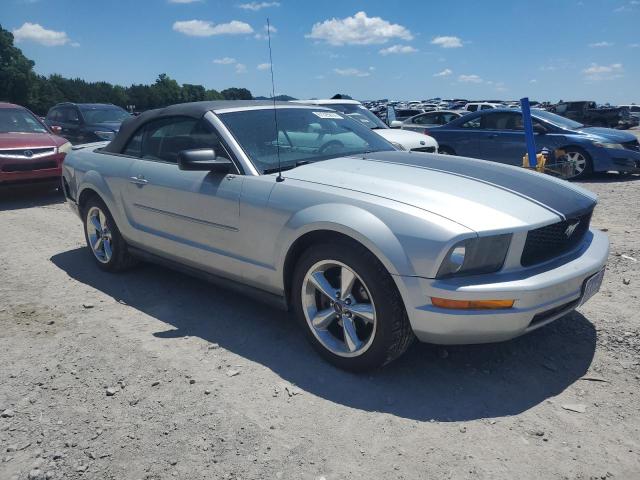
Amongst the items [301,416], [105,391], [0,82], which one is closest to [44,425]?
[105,391]

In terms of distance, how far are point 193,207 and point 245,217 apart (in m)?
0.57

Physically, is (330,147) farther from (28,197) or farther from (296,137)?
(28,197)

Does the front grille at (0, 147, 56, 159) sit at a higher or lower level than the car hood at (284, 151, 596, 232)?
lower

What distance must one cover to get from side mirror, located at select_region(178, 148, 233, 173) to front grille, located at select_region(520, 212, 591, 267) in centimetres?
196

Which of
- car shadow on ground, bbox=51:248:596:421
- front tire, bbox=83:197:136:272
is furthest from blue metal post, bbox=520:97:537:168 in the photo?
front tire, bbox=83:197:136:272

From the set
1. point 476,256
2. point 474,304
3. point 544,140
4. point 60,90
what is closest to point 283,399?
point 474,304

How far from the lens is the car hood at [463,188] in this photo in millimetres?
2705

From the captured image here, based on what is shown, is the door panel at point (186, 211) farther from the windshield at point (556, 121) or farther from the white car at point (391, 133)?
the windshield at point (556, 121)

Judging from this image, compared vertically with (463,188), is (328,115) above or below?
above

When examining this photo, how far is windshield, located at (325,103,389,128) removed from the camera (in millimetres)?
9750

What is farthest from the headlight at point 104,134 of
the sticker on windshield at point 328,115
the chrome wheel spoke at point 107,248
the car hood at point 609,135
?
the car hood at point 609,135

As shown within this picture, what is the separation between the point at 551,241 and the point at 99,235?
3938 millimetres

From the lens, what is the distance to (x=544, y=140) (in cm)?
977

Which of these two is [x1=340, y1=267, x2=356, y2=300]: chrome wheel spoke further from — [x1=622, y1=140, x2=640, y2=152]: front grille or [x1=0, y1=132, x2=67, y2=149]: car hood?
[x1=622, y1=140, x2=640, y2=152]: front grille
